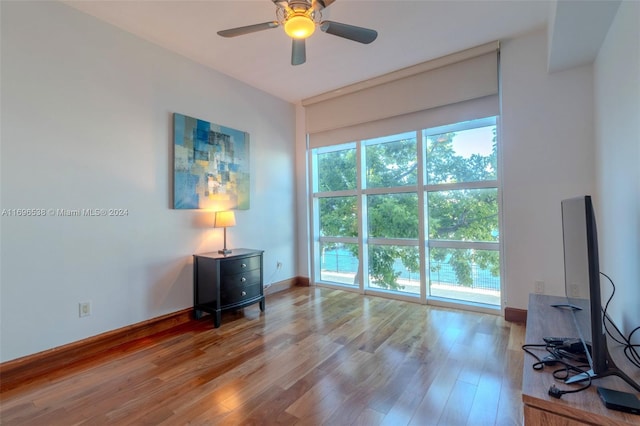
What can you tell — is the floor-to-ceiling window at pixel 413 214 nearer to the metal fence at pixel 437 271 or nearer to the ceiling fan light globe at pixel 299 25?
the metal fence at pixel 437 271

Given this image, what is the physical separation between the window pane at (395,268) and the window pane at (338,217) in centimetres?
42

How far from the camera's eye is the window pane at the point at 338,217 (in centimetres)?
406

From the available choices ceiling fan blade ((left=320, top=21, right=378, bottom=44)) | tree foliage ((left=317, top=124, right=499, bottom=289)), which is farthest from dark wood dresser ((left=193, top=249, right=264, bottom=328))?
ceiling fan blade ((left=320, top=21, right=378, bottom=44))

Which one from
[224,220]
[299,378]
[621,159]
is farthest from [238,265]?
[621,159]

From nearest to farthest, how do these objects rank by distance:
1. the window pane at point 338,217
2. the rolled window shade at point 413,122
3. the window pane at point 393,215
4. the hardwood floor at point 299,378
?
the hardwood floor at point 299,378
the rolled window shade at point 413,122
the window pane at point 393,215
the window pane at point 338,217

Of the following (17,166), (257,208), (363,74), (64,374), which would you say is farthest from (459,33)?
(64,374)

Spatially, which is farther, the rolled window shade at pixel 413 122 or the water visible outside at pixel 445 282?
the water visible outside at pixel 445 282

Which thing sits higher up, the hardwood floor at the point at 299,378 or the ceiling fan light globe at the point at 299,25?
the ceiling fan light globe at the point at 299,25

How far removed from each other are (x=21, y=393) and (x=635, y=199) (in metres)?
3.70

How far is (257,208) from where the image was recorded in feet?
12.5

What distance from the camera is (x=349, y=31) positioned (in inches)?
78.6

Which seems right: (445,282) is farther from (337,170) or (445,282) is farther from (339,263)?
(337,170)

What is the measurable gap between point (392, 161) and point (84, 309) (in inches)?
136

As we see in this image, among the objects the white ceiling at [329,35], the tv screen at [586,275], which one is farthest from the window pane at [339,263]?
the tv screen at [586,275]
